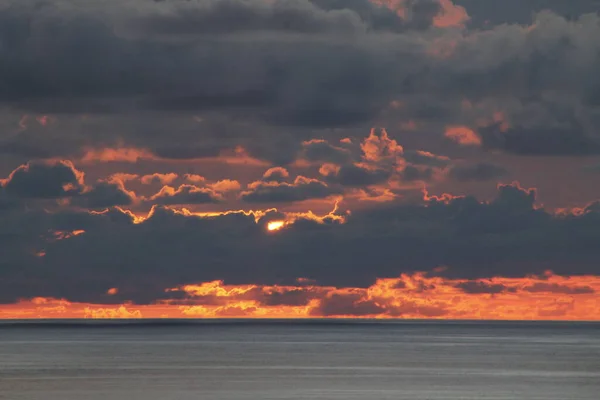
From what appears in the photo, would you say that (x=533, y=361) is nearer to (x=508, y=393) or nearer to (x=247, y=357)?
(x=247, y=357)

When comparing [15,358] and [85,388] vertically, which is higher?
[15,358]

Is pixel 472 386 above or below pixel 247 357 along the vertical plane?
below

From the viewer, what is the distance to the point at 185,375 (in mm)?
136125

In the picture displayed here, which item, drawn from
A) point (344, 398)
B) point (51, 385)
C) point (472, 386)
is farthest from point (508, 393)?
point (51, 385)

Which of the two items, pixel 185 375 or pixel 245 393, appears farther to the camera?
pixel 185 375

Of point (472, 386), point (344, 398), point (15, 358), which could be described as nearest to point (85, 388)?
point (344, 398)

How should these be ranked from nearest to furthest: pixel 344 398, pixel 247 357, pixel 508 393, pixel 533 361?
pixel 344 398, pixel 508 393, pixel 533 361, pixel 247 357

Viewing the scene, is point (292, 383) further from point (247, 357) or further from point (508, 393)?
point (247, 357)

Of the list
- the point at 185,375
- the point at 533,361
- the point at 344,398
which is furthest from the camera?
the point at 533,361

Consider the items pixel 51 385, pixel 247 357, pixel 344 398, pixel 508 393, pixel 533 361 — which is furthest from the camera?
pixel 247 357

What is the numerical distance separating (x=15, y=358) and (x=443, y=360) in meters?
64.2

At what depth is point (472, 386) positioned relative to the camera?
389ft

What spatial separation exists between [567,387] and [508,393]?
11759 mm

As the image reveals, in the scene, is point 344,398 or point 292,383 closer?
point 344,398
